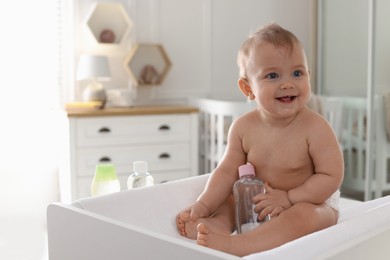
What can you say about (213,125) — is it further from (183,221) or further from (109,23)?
(183,221)

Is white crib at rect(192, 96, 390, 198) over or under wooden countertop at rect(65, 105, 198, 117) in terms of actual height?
under

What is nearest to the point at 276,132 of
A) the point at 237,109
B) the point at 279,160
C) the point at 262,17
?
the point at 279,160

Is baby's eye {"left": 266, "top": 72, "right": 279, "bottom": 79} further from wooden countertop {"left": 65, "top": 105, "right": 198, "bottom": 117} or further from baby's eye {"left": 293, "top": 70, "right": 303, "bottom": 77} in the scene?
wooden countertop {"left": 65, "top": 105, "right": 198, "bottom": 117}

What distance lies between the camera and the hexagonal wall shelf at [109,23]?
3.83 m

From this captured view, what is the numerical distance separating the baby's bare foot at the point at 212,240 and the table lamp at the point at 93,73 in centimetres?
265

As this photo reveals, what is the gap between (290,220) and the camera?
3.49 feet

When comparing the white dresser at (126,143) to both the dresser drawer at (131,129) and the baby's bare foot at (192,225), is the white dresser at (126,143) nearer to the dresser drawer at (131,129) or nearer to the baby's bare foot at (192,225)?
the dresser drawer at (131,129)

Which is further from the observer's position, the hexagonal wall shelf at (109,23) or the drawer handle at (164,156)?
the hexagonal wall shelf at (109,23)

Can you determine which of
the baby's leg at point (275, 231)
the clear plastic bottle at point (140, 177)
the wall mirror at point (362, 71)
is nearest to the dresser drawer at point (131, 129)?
the wall mirror at point (362, 71)

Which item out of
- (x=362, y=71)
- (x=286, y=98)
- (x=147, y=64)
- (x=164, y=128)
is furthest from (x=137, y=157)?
(x=286, y=98)

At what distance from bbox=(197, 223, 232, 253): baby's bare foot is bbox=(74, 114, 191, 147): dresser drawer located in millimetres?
2431

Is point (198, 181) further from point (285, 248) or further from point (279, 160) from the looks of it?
point (285, 248)

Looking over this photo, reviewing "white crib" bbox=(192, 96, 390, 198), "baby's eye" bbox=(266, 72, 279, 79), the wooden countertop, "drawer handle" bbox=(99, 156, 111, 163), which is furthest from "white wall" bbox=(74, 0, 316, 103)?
"baby's eye" bbox=(266, 72, 279, 79)

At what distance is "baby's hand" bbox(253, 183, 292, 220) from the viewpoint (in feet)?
3.62
